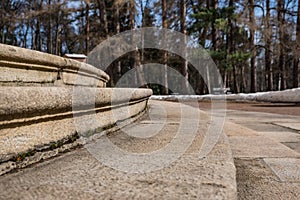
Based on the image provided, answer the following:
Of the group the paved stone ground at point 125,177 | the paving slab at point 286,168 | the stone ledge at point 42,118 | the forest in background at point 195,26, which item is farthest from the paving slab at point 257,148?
Answer: the forest in background at point 195,26

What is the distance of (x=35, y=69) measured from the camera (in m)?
3.02

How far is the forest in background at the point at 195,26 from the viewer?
17.1m

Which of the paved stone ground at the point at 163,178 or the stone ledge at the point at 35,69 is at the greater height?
the stone ledge at the point at 35,69

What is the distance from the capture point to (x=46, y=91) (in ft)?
4.99

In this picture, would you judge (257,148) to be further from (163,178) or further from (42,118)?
(42,118)

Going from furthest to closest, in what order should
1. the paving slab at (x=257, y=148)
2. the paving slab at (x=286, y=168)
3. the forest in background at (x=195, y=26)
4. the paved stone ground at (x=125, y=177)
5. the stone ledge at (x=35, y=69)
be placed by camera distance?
the forest in background at (x=195, y=26), the stone ledge at (x=35, y=69), the paving slab at (x=257, y=148), the paving slab at (x=286, y=168), the paved stone ground at (x=125, y=177)

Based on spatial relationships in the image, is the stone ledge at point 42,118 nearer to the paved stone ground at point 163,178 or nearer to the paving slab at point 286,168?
the paved stone ground at point 163,178

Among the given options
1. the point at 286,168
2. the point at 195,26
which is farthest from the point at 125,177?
the point at 195,26

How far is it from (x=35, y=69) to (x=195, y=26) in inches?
633

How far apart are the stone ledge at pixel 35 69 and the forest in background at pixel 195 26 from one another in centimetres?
1379

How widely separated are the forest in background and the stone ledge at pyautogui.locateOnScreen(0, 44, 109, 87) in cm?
1379

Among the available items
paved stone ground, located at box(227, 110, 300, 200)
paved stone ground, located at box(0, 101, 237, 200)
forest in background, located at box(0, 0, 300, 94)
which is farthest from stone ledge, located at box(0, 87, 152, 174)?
forest in background, located at box(0, 0, 300, 94)

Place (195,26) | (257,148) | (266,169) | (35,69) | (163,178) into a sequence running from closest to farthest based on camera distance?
(163,178)
(266,169)
(257,148)
(35,69)
(195,26)

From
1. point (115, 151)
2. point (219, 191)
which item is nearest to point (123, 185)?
point (219, 191)
